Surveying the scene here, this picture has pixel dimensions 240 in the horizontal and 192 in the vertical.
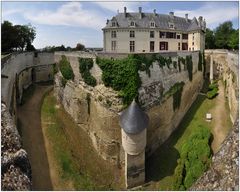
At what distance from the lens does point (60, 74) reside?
24.2 m

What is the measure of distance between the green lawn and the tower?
89 centimetres

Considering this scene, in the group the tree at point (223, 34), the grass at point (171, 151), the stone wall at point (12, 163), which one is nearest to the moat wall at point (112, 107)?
the grass at point (171, 151)

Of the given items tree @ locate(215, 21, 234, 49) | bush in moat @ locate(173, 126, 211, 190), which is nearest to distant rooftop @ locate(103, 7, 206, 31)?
tree @ locate(215, 21, 234, 49)

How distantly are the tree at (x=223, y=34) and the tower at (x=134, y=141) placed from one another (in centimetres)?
2831

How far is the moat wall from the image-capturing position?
1770 cm

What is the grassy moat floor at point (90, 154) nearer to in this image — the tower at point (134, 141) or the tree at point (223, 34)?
A: the tower at point (134, 141)

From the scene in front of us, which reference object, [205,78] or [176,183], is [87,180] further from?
[205,78]

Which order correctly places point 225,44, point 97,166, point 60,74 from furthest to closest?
point 225,44 < point 60,74 < point 97,166

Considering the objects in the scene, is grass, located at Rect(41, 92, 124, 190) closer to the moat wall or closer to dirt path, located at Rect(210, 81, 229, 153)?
the moat wall

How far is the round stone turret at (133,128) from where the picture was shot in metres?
15.7

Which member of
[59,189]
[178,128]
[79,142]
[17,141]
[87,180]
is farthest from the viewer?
[178,128]

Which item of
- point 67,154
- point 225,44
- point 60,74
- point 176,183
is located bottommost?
point 176,183

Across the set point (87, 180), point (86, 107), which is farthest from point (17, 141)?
point (86, 107)

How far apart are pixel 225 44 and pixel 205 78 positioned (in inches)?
457
